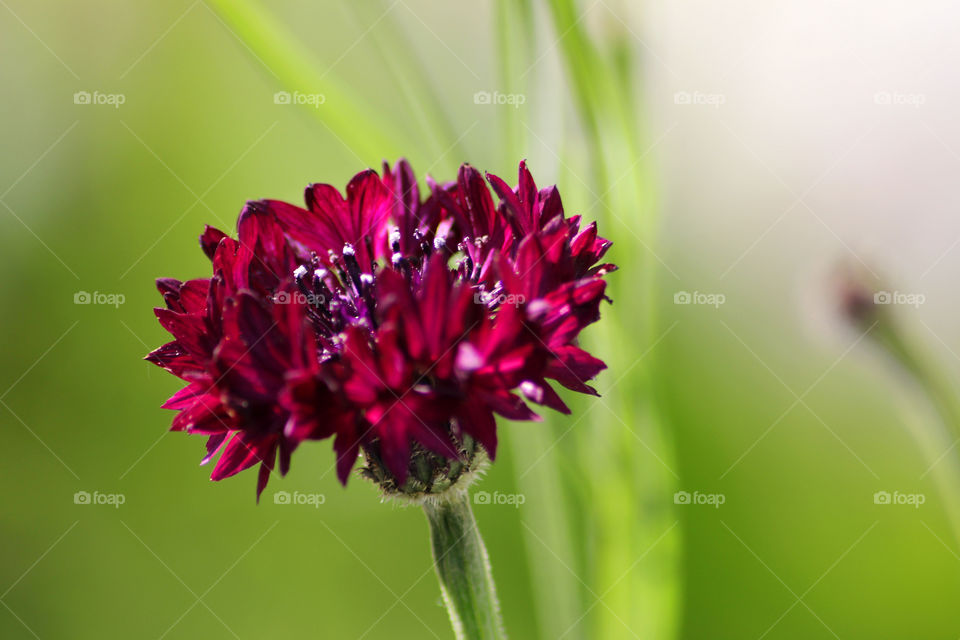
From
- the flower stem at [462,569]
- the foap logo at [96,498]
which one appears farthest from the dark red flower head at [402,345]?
the foap logo at [96,498]

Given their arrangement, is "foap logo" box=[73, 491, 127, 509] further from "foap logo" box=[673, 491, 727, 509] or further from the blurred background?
"foap logo" box=[673, 491, 727, 509]

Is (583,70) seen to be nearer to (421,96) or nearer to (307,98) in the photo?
(421,96)

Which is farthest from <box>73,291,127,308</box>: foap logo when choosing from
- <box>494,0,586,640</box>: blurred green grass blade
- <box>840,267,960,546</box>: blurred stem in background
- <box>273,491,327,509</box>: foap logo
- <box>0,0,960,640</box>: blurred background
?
<box>840,267,960,546</box>: blurred stem in background

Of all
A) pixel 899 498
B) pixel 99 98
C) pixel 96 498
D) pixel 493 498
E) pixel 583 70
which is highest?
pixel 99 98

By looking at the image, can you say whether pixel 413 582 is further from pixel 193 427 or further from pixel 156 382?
pixel 193 427

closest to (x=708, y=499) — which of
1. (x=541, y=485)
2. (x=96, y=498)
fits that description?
(x=541, y=485)
